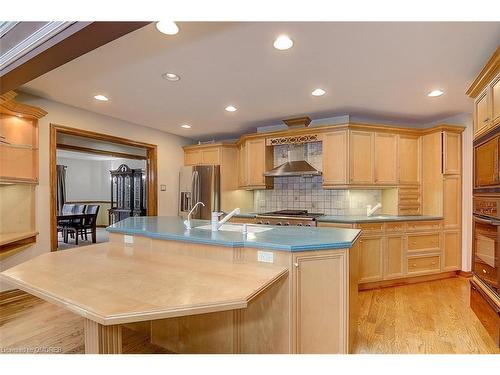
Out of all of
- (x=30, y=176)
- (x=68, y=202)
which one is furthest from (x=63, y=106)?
(x=68, y=202)

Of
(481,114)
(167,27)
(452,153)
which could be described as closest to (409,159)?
(452,153)

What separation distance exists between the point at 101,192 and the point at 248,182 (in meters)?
6.91

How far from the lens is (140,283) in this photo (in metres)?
1.44

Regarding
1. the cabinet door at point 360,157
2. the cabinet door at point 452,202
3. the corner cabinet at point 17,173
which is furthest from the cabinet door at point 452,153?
the corner cabinet at point 17,173

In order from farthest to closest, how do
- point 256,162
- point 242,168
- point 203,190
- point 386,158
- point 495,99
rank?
point 203,190 → point 242,168 → point 256,162 → point 386,158 → point 495,99

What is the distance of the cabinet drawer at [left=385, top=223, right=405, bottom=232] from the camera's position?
3566mm

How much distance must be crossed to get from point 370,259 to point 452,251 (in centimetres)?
137

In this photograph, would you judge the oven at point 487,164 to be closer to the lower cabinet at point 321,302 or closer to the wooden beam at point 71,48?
the lower cabinet at point 321,302

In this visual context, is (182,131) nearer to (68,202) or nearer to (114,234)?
(114,234)

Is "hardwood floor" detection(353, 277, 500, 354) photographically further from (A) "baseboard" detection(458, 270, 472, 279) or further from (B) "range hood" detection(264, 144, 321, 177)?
(B) "range hood" detection(264, 144, 321, 177)

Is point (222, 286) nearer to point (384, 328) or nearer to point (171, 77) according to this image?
point (384, 328)

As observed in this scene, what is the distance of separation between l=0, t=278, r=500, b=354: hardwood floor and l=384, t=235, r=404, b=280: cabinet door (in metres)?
0.36
